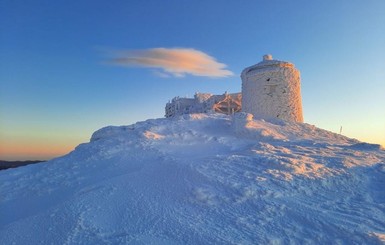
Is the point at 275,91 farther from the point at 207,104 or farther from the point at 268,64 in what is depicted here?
the point at 207,104

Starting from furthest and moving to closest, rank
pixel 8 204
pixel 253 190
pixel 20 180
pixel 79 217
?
pixel 20 180, pixel 8 204, pixel 253 190, pixel 79 217

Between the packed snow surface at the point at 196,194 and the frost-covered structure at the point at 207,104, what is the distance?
18.4 meters

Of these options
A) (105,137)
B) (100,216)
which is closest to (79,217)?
(100,216)

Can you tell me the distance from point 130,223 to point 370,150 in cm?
976

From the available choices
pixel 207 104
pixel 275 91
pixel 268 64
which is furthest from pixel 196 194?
pixel 207 104

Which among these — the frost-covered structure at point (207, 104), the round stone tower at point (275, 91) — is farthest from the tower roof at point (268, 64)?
the frost-covered structure at point (207, 104)

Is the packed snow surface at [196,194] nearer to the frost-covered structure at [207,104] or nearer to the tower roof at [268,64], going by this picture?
the tower roof at [268,64]

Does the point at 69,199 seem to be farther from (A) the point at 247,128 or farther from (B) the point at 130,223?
(A) the point at 247,128

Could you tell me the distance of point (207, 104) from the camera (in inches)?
1273

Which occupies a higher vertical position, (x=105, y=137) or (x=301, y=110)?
(x=301, y=110)

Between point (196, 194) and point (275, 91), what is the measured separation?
1468 centimetres

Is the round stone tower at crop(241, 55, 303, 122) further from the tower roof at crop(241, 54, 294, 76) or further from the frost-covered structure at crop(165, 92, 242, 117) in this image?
the frost-covered structure at crop(165, 92, 242, 117)

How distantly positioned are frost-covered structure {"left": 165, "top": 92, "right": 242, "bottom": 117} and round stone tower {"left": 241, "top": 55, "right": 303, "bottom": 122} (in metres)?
8.43

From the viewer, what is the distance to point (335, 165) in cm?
1004
